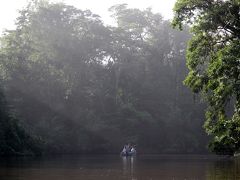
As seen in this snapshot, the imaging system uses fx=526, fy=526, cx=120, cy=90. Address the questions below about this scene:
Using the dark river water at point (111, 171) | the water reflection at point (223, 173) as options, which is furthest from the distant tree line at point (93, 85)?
the water reflection at point (223, 173)

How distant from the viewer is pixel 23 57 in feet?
208

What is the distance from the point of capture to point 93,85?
223ft

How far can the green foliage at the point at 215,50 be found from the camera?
977 inches

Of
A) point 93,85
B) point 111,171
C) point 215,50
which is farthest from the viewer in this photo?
point 93,85

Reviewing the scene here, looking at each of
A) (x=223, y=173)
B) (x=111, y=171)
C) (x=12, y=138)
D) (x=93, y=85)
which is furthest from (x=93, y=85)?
(x=223, y=173)

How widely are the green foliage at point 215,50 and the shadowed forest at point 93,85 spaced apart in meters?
31.2

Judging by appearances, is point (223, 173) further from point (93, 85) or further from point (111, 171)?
point (93, 85)

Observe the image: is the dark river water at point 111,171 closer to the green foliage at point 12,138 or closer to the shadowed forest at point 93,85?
the green foliage at point 12,138

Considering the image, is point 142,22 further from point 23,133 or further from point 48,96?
point 23,133

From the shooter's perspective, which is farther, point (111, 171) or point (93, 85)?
point (93, 85)

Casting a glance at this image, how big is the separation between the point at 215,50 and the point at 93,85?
4157 centimetres

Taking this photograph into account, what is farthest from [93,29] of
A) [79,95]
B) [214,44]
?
[214,44]

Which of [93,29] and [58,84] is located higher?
[93,29]

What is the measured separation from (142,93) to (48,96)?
46.1ft
